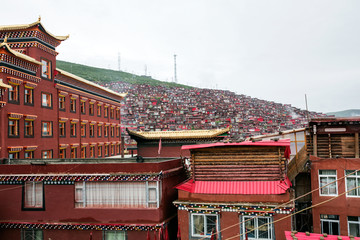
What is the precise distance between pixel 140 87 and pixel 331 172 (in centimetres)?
8511

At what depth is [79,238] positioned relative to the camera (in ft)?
48.2

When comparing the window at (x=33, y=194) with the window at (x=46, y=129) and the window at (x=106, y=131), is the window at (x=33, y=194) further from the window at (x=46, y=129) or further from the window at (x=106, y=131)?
the window at (x=106, y=131)

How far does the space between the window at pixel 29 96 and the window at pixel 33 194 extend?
9055 mm

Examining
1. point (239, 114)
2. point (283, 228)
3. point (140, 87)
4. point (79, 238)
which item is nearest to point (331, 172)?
point (283, 228)

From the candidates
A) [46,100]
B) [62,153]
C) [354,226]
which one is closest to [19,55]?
[46,100]

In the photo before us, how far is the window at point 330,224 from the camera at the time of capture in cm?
1541

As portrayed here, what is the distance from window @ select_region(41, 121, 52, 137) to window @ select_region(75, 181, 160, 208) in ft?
36.5

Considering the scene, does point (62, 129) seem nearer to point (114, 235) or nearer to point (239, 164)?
point (114, 235)

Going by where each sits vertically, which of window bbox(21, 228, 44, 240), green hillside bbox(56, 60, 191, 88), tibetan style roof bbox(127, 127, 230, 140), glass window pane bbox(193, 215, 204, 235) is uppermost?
green hillside bbox(56, 60, 191, 88)

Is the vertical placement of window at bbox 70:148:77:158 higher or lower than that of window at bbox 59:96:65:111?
lower

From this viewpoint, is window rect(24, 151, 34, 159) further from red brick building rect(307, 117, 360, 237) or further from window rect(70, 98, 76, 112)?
red brick building rect(307, 117, 360, 237)

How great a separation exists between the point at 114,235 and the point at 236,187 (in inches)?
245

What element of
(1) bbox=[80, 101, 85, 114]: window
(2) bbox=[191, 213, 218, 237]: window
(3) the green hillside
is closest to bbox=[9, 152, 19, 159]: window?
(1) bbox=[80, 101, 85, 114]: window

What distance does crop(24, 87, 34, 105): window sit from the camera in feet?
72.5
